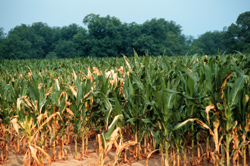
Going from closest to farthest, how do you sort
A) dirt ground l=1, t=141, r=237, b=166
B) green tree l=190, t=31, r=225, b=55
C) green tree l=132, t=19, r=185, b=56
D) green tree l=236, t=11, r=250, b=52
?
dirt ground l=1, t=141, r=237, b=166 → green tree l=132, t=19, r=185, b=56 → green tree l=236, t=11, r=250, b=52 → green tree l=190, t=31, r=225, b=55

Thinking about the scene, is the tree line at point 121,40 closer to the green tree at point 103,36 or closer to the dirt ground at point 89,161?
the green tree at point 103,36

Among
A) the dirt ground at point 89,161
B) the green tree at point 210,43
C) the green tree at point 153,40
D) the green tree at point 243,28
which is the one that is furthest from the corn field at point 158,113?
the green tree at point 210,43

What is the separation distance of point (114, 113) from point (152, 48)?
43354 mm

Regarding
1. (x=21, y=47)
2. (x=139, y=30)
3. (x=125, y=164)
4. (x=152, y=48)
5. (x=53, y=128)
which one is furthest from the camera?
(x=21, y=47)

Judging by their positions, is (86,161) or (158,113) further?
(86,161)

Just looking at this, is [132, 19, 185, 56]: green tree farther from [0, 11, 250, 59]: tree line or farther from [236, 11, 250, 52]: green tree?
[236, 11, 250, 52]: green tree

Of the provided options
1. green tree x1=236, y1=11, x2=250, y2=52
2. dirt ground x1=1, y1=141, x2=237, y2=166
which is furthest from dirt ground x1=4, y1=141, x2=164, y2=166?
green tree x1=236, y1=11, x2=250, y2=52

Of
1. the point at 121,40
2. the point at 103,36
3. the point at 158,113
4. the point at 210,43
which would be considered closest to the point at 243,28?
the point at 210,43

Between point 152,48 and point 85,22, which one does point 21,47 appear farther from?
point 152,48

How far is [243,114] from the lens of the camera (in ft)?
8.13

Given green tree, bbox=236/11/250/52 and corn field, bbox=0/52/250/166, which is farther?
green tree, bbox=236/11/250/52

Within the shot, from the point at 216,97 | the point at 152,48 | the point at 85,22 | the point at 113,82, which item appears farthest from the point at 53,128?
the point at 85,22

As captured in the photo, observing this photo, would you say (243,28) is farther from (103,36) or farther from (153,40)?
(103,36)

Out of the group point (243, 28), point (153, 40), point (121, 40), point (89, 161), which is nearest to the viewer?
point (89, 161)
